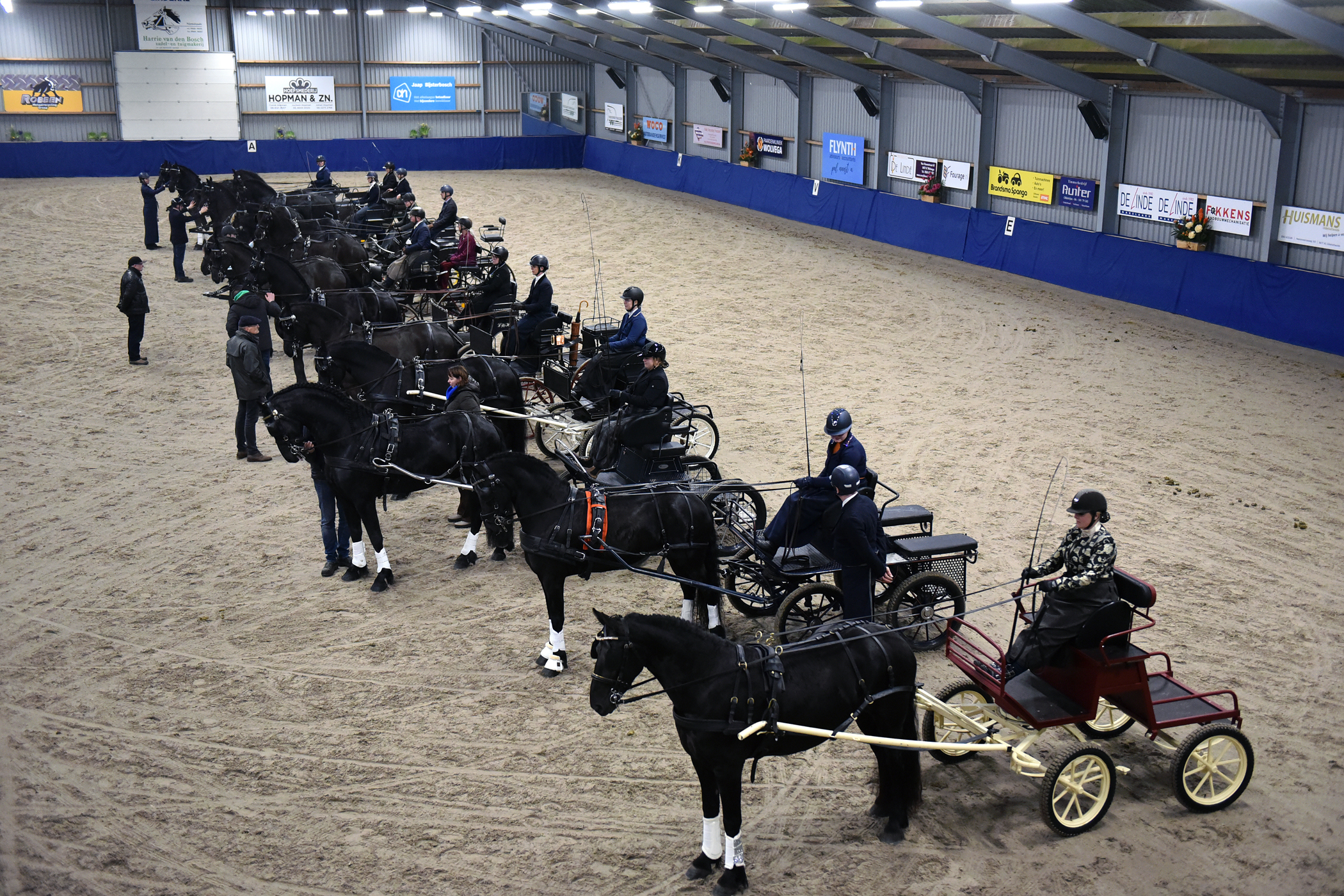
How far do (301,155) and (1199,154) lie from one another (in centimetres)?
3041

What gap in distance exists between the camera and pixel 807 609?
8.49m

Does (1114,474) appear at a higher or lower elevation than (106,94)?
lower

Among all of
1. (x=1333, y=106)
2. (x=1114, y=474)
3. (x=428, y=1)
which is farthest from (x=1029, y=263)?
(x=428, y=1)

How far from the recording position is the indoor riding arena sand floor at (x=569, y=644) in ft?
20.9

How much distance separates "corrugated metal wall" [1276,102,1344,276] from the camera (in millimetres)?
16516

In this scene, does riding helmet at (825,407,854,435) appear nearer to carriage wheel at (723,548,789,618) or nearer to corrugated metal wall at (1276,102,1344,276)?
carriage wheel at (723,548,789,618)

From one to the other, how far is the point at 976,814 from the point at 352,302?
409 inches

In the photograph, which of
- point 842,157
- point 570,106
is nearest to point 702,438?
point 842,157

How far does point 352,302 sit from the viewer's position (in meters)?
14.2

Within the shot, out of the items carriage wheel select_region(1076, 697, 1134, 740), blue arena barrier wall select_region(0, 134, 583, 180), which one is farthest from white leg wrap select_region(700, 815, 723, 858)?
blue arena barrier wall select_region(0, 134, 583, 180)

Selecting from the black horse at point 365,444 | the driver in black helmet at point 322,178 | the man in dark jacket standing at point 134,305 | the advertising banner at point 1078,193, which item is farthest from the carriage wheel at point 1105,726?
the driver in black helmet at point 322,178

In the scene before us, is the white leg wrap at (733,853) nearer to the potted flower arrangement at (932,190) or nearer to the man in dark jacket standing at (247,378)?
the man in dark jacket standing at (247,378)

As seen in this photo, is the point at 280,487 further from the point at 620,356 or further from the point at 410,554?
the point at 620,356

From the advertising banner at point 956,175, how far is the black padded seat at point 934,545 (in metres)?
17.4
